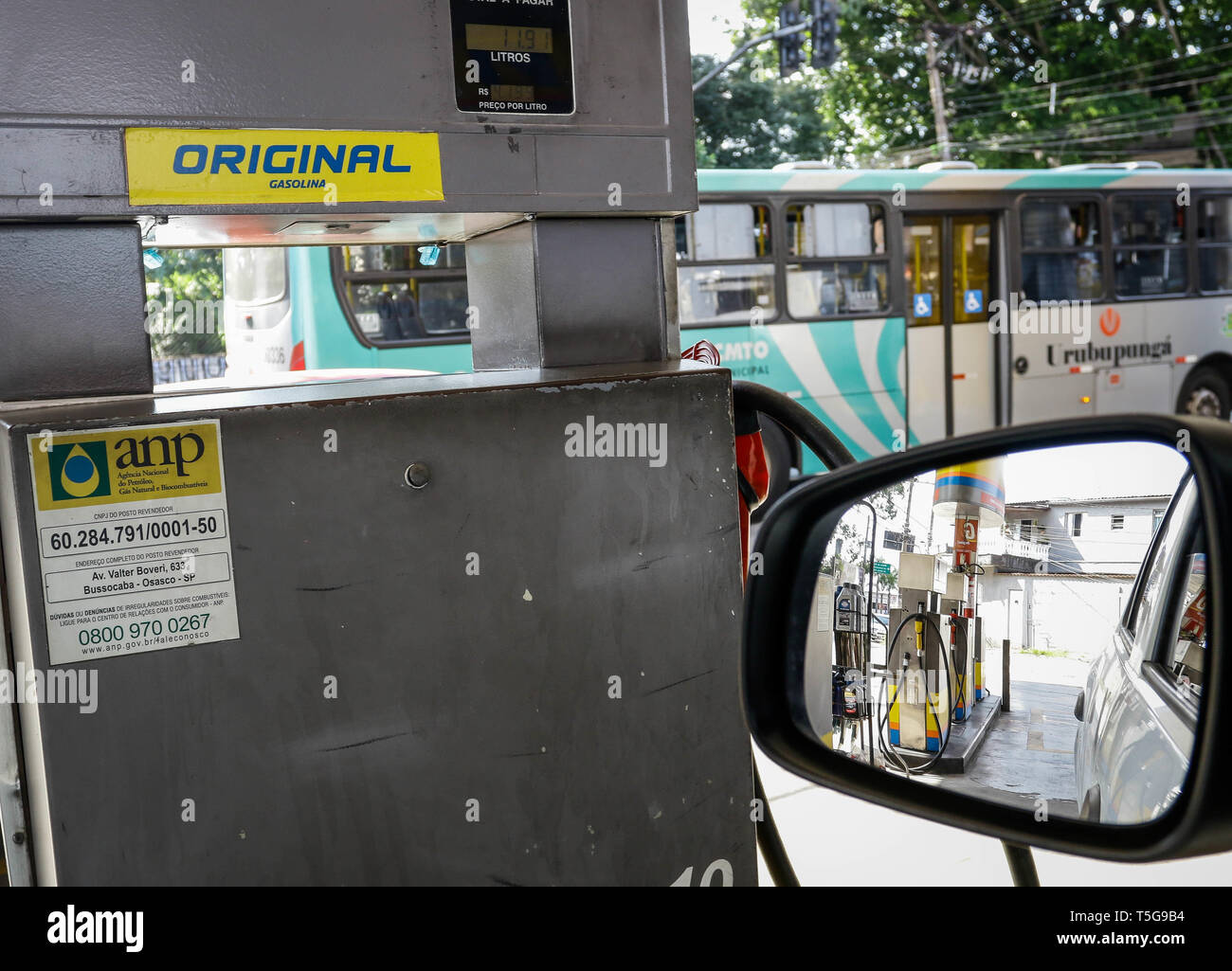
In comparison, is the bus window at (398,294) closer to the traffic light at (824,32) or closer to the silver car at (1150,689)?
the silver car at (1150,689)

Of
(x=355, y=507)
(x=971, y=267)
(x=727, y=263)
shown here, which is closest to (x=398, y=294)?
(x=727, y=263)

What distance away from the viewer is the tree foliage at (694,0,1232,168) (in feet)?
70.3

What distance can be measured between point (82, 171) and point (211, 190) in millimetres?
156

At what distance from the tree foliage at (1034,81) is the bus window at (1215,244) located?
31.6 feet

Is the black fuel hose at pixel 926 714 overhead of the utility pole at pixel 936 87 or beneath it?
beneath

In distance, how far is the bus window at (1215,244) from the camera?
1194 centimetres

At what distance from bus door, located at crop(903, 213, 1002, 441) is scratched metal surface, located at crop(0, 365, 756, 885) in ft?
29.9

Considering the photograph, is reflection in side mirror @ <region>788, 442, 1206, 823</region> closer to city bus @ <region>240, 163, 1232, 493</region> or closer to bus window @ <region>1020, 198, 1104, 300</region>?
city bus @ <region>240, 163, 1232, 493</region>

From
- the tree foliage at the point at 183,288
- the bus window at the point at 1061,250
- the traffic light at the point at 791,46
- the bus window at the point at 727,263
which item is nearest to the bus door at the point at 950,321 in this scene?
the bus window at the point at 1061,250

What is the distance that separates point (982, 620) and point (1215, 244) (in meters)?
12.6

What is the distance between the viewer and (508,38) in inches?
65.7
